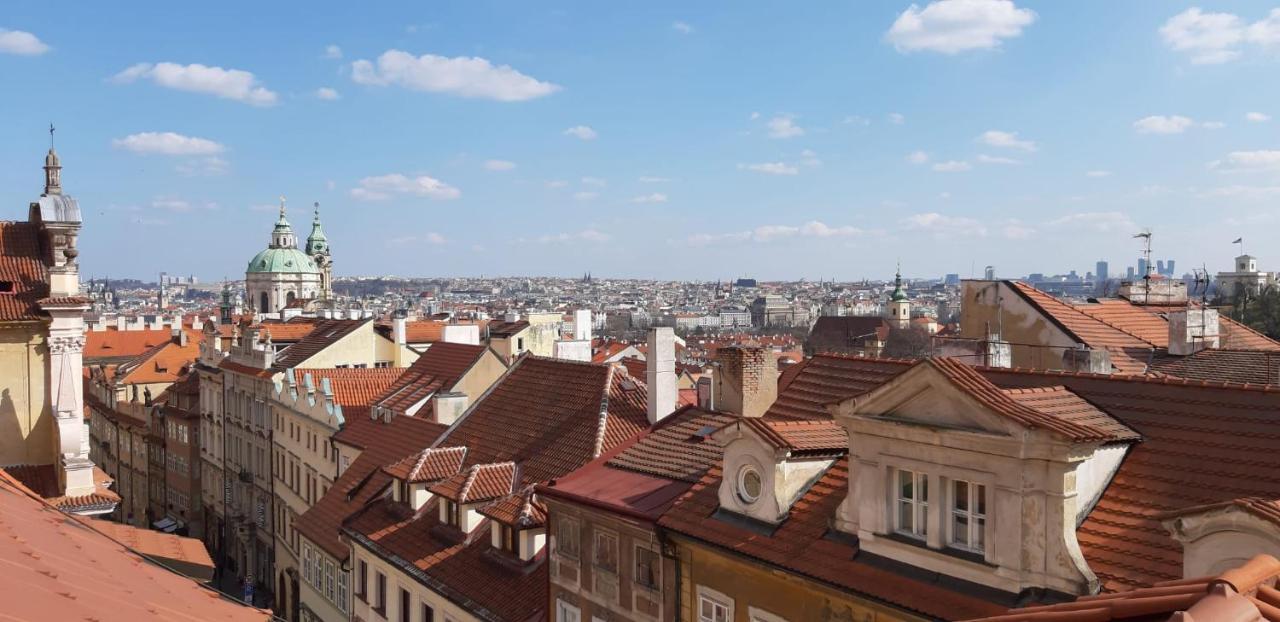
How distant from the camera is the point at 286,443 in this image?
136 ft

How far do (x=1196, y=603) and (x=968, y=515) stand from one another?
6.98m

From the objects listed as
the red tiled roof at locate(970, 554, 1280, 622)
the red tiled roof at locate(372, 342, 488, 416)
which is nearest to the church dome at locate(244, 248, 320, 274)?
the red tiled roof at locate(372, 342, 488, 416)

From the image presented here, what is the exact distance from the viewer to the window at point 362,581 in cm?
2545

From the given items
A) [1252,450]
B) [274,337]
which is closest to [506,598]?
[1252,450]

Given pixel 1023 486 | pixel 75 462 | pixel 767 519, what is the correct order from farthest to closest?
pixel 75 462 → pixel 767 519 → pixel 1023 486

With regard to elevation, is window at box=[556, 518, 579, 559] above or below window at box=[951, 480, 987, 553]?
below

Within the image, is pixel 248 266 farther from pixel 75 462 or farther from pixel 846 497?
pixel 846 497

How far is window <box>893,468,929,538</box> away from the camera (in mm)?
11945

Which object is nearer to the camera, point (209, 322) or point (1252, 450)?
point (1252, 450)

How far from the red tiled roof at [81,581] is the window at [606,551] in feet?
27.7

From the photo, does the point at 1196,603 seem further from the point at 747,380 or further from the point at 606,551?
the point at 747,380

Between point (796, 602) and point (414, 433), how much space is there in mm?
18100

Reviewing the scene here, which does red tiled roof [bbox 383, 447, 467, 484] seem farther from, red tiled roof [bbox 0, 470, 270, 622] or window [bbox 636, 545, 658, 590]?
red tiled roof [bbox 0, 470, 270, 622]

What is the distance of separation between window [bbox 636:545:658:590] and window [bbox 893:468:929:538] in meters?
4.82
